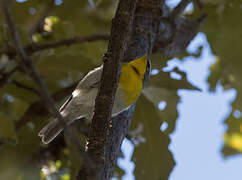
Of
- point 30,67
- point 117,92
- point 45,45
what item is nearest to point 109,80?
point 30,67

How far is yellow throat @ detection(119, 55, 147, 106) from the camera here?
3273 mm

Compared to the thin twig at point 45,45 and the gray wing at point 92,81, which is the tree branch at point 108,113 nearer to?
the gray wing at point 92,81

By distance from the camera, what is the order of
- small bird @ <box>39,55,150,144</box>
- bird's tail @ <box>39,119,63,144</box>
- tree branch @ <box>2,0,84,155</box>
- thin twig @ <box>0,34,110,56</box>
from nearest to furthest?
1. tree branch @ <box>2,0,84,155</box>
2. small bird @ <box>39,55,150,144</box>
3. bird's tail @ <box>39,119,63,144</box>
4. thin twig @ <box>0,34,110,56</box>

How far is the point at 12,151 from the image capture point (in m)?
4.09

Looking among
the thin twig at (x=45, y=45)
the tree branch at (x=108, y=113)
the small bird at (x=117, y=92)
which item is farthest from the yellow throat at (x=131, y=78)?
the thin twig at (x=45, y=45)

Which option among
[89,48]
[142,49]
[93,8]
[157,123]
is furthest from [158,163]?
[93,8]

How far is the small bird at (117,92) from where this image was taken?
3.25 meters

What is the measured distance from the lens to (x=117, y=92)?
10.8 ft

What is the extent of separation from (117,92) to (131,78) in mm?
176

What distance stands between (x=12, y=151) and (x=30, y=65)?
299 centimetres

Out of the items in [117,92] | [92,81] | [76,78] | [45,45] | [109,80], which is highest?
[76,78]

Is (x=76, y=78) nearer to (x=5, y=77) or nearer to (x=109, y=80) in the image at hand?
(x=5, y=77)

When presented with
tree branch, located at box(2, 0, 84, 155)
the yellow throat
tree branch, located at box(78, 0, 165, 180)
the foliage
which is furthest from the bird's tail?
tree branch, located at box(2, 0, 84, 155)

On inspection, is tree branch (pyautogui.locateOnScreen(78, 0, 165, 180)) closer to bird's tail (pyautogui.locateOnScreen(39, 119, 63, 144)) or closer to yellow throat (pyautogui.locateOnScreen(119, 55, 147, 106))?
yellow throat (pyautogui.locateOnScreen(119, 55, 147, 106))
